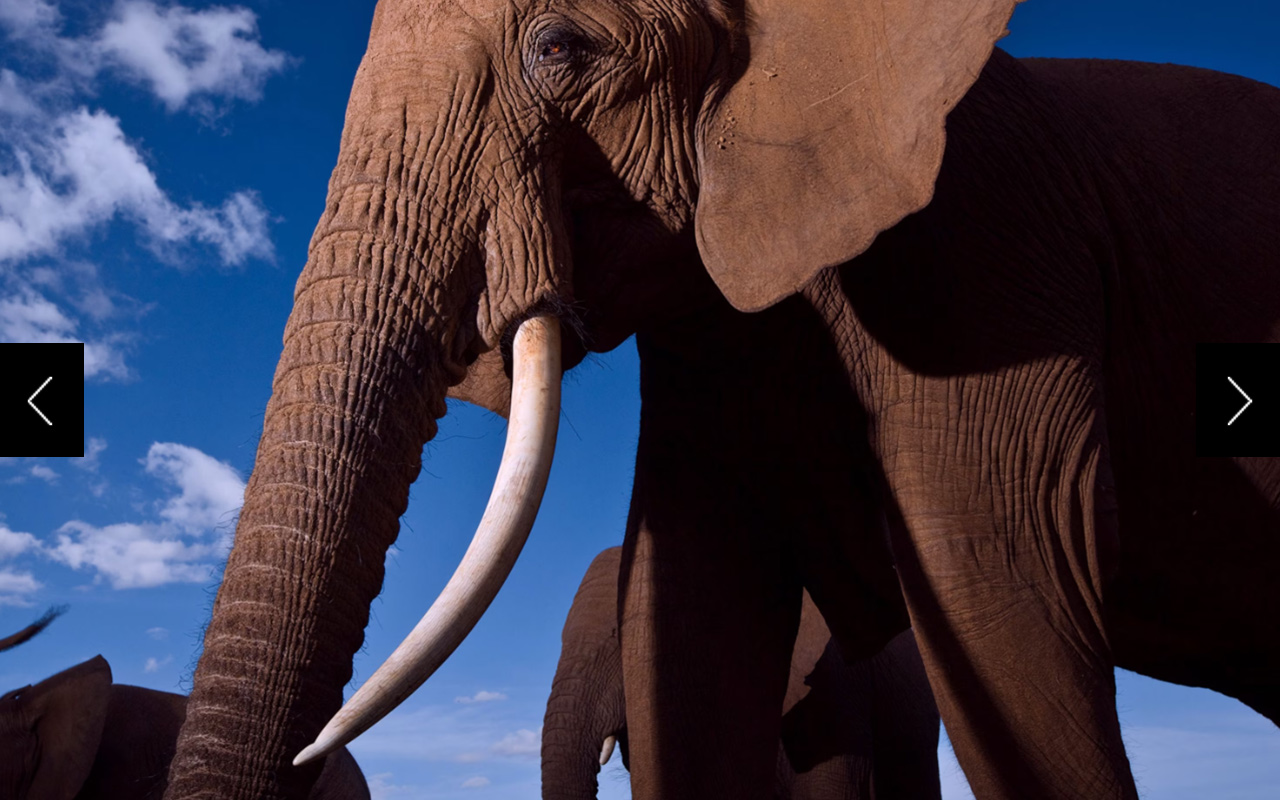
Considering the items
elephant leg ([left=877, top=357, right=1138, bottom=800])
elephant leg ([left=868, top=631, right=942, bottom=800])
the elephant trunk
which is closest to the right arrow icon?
elephant leg ([left=877, top=357, right=1138, bottom=800])

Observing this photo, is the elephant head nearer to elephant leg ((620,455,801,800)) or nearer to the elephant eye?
the elephant eye

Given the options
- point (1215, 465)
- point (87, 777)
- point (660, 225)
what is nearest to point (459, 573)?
point (660, 225)

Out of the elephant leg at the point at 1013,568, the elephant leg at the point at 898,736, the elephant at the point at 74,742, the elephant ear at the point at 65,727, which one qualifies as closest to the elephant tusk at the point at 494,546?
the elephant leg at the point at 1013,568

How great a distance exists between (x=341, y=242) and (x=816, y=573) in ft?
5.36

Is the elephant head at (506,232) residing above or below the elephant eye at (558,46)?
below

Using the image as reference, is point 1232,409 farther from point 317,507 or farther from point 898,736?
point 898,736

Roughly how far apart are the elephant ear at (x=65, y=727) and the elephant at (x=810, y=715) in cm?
222

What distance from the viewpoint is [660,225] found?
2.68 m

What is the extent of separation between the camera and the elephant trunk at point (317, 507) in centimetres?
207

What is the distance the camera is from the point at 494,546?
2227 mm

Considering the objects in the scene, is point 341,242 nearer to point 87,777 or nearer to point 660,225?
point 660,225

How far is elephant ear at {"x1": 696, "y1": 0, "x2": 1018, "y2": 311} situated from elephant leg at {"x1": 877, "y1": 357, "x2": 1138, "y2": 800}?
1.45ft

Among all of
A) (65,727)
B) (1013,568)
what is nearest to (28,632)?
(65,727)

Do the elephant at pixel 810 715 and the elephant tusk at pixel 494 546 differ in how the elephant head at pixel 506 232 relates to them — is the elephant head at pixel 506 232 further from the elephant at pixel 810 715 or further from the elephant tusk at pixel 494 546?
the elephant at pixel 810 715
